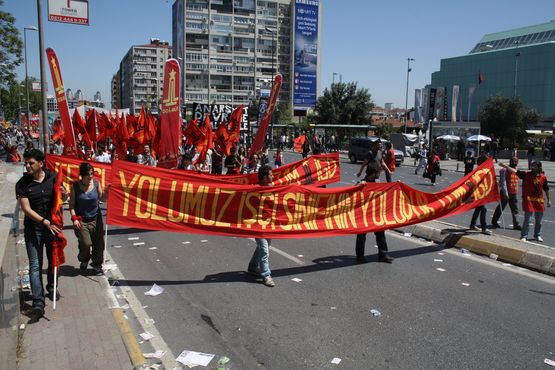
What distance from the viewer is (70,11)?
14695 mm

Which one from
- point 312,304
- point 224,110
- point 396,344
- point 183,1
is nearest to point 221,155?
point 224,110

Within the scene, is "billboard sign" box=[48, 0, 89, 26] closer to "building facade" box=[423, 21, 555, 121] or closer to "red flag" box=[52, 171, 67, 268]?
"red flag" box=[52, 171, 67, 268]

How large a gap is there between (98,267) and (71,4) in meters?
10.7

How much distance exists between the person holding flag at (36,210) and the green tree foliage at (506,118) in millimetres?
52721

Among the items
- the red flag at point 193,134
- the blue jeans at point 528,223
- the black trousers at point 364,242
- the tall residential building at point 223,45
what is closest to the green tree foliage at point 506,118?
the red flag at point 193,134

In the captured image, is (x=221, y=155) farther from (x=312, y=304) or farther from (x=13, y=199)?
(x=312, y=304)

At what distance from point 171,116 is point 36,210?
6609 mm

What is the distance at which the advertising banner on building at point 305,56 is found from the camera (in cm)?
4425

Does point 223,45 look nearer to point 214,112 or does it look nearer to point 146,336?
point 214,112

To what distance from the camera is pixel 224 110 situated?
70.0 ft

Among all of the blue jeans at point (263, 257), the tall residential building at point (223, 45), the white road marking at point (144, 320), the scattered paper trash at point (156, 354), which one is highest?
the tall residential building at point (223, 45)

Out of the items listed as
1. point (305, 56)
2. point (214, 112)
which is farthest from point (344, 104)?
point (214, 112)

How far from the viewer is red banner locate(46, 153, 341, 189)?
10391mm

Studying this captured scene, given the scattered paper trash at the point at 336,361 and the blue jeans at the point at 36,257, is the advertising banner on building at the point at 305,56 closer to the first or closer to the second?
the blue jeans at the point at 36,257
